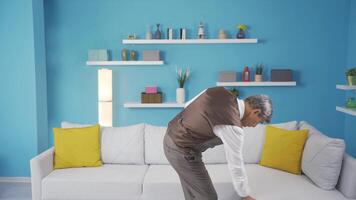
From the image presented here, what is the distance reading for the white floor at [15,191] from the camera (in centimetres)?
386

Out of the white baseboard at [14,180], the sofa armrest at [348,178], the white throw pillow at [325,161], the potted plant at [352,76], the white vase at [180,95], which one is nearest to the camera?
the sofa armrest at [348,178]

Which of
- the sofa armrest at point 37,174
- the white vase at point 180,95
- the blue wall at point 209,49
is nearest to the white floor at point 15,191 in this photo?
the sofa armrest at point 37,174

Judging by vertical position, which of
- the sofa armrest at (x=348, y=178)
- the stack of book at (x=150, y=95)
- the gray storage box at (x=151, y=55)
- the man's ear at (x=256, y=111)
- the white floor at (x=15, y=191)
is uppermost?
the gray storage box at (x=151, y=55)

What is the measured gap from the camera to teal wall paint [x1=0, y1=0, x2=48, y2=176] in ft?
14.0

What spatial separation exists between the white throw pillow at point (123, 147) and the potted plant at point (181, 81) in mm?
1304

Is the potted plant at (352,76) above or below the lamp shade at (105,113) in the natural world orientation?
above

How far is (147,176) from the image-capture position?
3.24m

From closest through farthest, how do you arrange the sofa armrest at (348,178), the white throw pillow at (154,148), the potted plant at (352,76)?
the sofa armrest at (348,178), the white throw pillow at (154,148), the potted plant at (352,76)

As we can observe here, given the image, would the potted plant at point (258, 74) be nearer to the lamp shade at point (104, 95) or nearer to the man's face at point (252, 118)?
the lamp shade at point (104, 95)

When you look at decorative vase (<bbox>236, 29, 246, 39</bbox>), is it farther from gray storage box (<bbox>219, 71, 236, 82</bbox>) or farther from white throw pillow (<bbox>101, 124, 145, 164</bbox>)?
white throw pillow (<bbox>101, 124, 145, 164</bbox>)

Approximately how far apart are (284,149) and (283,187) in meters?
0.45

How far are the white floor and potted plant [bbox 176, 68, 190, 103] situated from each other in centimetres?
218

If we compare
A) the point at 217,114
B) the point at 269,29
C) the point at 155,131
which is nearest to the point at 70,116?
the point at 155,131

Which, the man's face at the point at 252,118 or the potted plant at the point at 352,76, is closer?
the man's face at the point at 252,118
